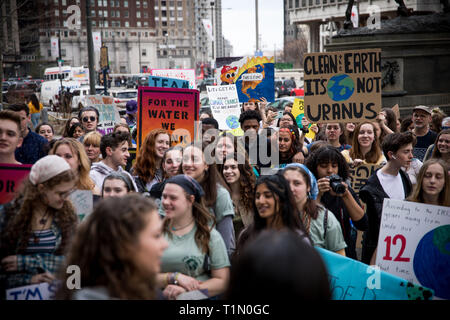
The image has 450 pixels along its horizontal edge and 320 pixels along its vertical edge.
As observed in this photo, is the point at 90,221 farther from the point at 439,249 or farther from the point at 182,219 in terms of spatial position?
the point at 439,249

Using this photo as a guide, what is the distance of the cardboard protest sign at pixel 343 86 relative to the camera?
6.26m

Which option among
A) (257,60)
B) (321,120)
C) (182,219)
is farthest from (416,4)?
(182,219)

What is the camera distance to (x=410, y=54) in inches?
560

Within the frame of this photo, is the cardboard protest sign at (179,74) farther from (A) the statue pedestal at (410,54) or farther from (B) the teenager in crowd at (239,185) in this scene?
(B) the teenager in crowd at (239,185)

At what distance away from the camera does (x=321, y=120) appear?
6.32 meters

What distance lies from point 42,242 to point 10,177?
1060 millimetres

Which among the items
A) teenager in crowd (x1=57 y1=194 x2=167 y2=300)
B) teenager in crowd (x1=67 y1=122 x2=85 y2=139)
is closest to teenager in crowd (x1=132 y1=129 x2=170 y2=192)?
teenager in crowd (x1=67 y1=122 x2=85 y2=139)

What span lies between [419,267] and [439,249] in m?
0.19

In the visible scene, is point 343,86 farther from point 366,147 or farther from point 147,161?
point 147,161

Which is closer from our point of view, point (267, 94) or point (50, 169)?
point (50, 169)

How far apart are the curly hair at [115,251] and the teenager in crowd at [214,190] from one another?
178 centimetres

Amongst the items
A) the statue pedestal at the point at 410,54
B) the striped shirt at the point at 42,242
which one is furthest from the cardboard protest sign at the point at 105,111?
the statue pedestal at the point at 410,54

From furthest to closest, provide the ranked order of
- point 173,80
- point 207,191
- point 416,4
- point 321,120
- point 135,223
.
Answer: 1. point 416,4
2. point 173,80
3. point 321,120
4. point 207,191
5. point 135,223

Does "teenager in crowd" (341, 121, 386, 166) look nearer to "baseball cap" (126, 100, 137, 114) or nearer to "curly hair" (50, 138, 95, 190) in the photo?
"curly hair" (50, 138, 95, 190)
